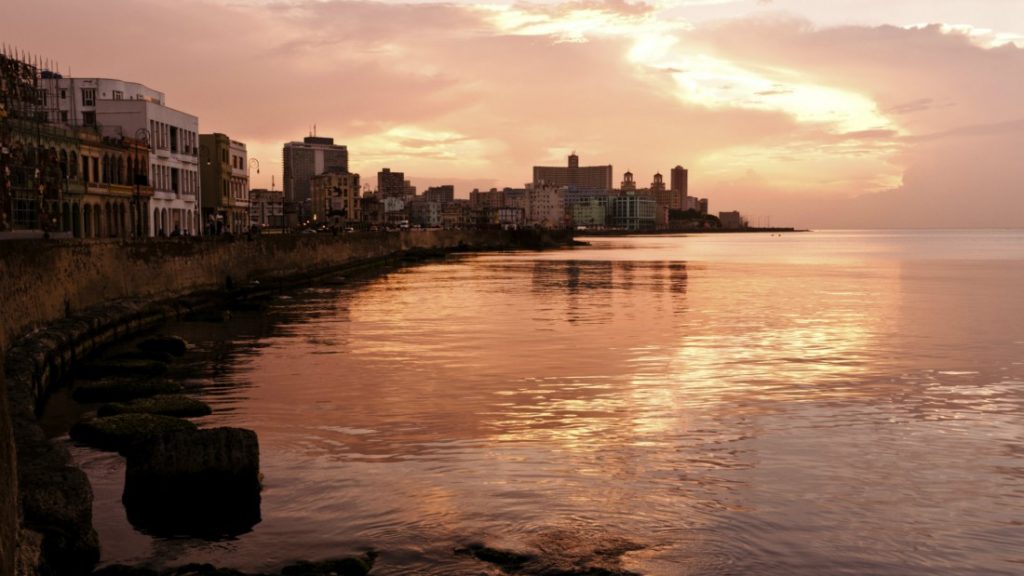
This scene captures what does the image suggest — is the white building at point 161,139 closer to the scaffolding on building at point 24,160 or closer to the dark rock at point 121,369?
the scaffolding on building at point 24,160

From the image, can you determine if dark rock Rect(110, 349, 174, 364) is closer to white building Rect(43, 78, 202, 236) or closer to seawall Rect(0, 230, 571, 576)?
seawall Rect(0, 230, 571, 576)

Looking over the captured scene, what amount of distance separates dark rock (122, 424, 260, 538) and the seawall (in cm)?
120

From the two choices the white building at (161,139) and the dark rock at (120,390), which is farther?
the white building at (161,139)

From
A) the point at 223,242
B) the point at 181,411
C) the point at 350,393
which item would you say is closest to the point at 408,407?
the point at 350,393

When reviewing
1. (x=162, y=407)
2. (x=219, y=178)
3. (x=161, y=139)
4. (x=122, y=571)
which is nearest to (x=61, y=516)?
(x=122, y=571)

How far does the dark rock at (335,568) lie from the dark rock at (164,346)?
1873cm

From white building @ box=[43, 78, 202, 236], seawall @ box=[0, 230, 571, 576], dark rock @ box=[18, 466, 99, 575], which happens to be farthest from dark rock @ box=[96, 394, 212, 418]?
white building @ box=[43, 78, 202, 236]

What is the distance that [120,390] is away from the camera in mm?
20406

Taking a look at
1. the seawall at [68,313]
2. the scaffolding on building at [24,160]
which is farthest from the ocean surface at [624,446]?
the scaffolding on building at [24,160]

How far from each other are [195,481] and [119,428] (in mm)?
4157

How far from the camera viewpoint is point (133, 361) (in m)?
24.3

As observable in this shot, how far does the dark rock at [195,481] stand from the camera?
39.7 feet

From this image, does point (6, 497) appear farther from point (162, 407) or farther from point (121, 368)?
point (121, 368)

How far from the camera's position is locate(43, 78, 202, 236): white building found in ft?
273
